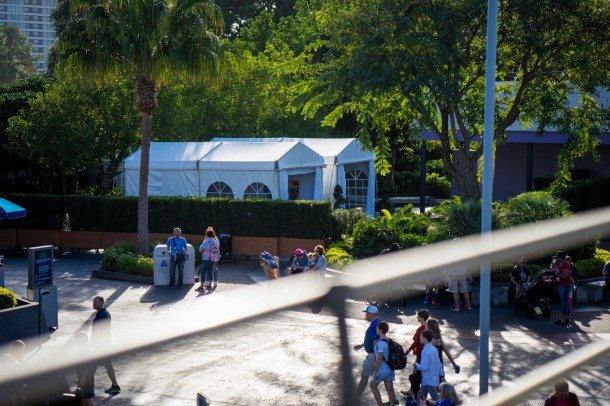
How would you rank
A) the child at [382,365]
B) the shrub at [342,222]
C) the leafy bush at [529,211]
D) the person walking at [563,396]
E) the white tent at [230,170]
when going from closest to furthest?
the person walking at [563,396] → the child at [382,365] → the leafy bush at [529,211] → the shrub at [342,222] → the white tent at [230,170]

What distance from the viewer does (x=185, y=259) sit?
2108 cm

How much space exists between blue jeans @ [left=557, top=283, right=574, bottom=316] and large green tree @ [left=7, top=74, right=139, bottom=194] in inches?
773

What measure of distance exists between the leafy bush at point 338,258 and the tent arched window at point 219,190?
8078 mm

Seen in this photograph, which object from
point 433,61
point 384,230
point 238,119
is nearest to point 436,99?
point 433,61

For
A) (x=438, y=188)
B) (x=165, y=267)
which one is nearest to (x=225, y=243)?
(x=165, y=267)

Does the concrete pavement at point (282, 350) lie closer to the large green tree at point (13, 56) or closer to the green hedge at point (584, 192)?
the green hedge at point (584, 192)

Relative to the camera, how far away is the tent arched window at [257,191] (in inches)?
1117

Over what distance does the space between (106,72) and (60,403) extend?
14145 mm

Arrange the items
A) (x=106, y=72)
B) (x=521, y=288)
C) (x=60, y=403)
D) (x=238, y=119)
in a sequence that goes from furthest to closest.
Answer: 1. (x=238, y=119)
2. (x=106, y=72)
3. (x=521, y=288)
4. (x=60, y=403)

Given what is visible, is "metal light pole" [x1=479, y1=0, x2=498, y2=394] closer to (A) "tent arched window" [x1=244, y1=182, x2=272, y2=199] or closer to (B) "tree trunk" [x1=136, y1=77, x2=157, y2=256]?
(B) "tree trunk" [x1=136, y1=77, x2=157, y2=256]

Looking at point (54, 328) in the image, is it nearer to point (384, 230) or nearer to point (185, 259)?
point (185, 259)

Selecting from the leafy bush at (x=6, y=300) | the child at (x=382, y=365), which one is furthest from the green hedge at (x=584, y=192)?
the leafy bush at (x=6, y=300)

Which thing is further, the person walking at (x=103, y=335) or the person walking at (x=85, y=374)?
the person walking at (x=103, y=335)

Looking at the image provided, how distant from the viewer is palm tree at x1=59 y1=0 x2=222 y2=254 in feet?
73.3
